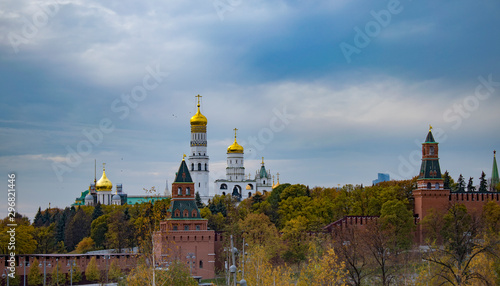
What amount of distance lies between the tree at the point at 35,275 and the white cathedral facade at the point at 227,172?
61.1m

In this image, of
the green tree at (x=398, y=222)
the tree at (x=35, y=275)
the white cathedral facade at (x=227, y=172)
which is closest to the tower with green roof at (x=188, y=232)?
the tree at (x=35, y=275)

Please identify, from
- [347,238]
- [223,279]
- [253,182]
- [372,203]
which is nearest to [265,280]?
[223,279]

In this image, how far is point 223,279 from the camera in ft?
221

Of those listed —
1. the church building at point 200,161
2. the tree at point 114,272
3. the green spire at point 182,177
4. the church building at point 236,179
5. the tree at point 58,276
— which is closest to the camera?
the tree at point 58,276

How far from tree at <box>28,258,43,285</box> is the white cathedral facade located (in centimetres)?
6113

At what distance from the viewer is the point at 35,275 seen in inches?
2611

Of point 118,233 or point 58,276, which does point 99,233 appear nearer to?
point 118,233

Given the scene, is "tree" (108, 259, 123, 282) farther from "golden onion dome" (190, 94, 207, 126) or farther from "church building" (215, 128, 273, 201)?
"church building" (215, 128, 273, 201)

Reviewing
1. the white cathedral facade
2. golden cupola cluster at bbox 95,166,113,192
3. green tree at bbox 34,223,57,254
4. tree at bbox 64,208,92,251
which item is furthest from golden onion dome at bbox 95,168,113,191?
green tree at bbox 34,223,57,254

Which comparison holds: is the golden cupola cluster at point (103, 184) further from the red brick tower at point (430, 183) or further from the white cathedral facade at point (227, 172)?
the red brick tower at point (430, 183)

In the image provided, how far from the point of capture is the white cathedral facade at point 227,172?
432 feet

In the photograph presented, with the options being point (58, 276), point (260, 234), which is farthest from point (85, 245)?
point (260, 234)

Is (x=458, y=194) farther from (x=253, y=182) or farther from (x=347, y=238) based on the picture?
(x=253, y=182)

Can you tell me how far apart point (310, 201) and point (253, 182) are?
5887 cm
